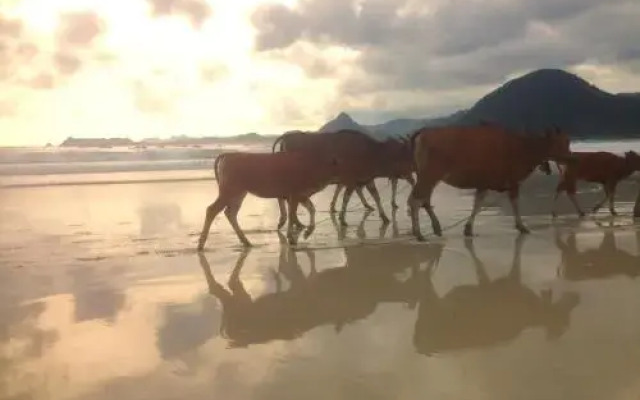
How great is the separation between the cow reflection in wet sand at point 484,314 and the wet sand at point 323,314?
0.01 metres

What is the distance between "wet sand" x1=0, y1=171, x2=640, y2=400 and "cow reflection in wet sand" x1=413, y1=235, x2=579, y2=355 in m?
0.01

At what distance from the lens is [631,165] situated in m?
9.80

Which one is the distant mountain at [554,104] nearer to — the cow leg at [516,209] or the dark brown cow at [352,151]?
the dark brown cow at [352,151]

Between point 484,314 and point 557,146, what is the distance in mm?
4354

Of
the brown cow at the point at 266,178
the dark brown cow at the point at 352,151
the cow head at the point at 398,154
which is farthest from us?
the cow head at the point at 398,154

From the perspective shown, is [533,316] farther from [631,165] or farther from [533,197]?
[533,197]

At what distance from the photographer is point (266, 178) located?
712cm

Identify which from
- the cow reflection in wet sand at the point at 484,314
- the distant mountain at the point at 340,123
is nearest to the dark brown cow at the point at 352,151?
the cow reflection in wet sand at the point at 484,314

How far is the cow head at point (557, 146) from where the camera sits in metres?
7.91

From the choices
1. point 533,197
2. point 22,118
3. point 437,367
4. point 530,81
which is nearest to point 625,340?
point 437,367

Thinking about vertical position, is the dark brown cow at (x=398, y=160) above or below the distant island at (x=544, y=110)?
below

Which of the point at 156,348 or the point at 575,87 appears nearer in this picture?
the point at 156,348

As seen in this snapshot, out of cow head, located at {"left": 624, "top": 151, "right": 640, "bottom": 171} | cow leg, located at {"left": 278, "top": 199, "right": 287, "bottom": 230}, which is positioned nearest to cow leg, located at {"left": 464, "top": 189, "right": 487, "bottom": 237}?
cow leg, located at {"left": 278, "top": 199, "right": 287, "bottom": 230}

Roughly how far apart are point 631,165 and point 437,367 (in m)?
7.56
